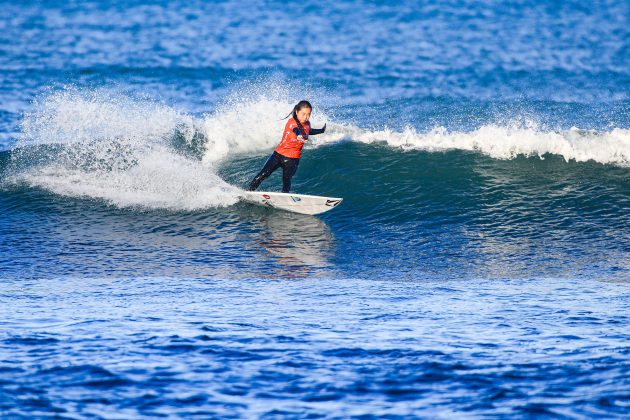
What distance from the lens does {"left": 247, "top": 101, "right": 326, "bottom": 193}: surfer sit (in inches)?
496

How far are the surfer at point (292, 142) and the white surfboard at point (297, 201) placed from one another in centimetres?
16

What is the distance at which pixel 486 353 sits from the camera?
7.58 meters

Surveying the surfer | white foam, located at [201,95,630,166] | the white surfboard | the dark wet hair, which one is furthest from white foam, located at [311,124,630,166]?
the dark wet hair

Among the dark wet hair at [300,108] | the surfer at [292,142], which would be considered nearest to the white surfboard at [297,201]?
the surfer at [292,142]

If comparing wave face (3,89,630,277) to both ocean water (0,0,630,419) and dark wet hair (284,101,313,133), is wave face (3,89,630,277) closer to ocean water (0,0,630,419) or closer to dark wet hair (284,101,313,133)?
ocean water (0,0,630,419)

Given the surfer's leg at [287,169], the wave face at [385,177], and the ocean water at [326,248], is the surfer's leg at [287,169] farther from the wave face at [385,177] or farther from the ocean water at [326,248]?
the wave face at [385,177]

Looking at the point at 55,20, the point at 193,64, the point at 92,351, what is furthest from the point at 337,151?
the point at 55,20

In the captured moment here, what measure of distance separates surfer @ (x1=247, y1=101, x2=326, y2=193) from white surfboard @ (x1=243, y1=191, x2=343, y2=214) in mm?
163

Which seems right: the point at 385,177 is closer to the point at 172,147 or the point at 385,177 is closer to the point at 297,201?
the point at 297,201

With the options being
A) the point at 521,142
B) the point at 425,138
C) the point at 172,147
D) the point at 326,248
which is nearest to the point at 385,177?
the point at 425,138

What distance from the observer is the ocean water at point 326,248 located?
23.0ft

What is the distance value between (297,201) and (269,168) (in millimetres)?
710

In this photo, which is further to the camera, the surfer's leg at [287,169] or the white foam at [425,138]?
the white foam at [425,138]

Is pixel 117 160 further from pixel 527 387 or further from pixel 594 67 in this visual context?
pixel 594 67
